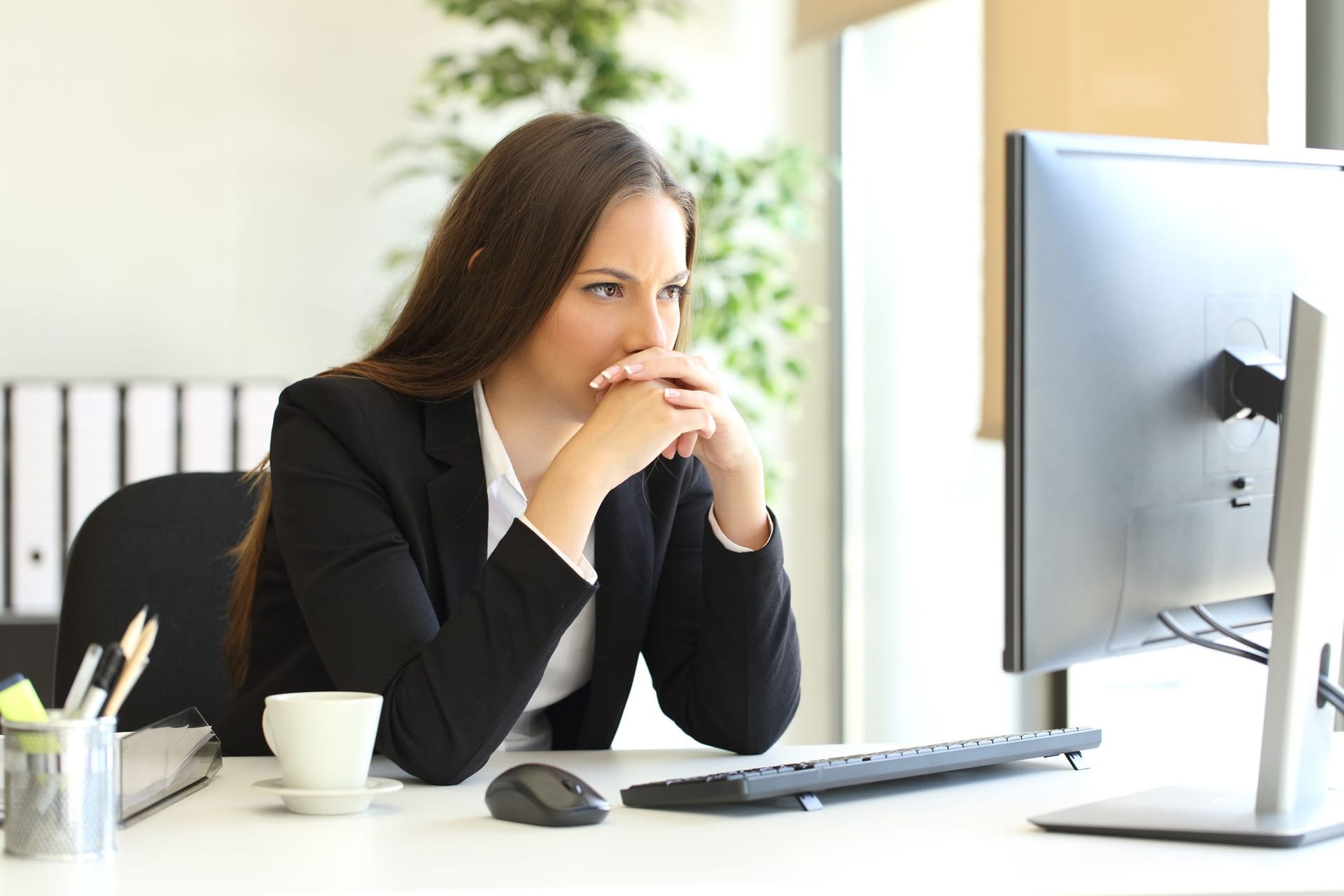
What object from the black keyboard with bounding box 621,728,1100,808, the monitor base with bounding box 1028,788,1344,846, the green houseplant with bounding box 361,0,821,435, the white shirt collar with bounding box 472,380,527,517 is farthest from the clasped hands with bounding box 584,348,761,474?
the green houseplant with bounding box 361,0,821,435

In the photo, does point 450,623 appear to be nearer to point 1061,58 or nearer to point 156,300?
point 1061,58

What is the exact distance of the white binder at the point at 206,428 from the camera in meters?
2.49

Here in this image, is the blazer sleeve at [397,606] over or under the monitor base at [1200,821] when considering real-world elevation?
over

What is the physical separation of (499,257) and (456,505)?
238mm

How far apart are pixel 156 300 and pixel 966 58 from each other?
1752 mm

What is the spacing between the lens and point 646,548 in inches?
54.4

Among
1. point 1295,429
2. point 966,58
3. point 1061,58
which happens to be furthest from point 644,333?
point 966,58

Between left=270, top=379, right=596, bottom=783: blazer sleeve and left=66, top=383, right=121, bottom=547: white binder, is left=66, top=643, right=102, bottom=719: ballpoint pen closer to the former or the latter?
left=270, top=379, right=596, bottom=783: blazer sleeve

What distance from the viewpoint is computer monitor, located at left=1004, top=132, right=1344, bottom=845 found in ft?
2.81

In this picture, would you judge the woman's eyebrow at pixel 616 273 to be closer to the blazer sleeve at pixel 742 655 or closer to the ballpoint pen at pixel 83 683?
the blazer sleeve at pixel 742 655

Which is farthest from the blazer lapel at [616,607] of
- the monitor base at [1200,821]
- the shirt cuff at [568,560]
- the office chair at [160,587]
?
the monitor base at [1200,821]

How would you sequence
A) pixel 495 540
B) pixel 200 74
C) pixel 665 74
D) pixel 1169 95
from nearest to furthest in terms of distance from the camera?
pixel 495 540 → pixel 1169 95 → pixel 665 74 → pixel 200 74

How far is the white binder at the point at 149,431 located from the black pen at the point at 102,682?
172 cm

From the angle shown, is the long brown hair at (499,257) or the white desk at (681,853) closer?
the white desk at (681,853)
